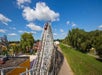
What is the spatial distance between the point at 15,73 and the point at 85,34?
168 feet

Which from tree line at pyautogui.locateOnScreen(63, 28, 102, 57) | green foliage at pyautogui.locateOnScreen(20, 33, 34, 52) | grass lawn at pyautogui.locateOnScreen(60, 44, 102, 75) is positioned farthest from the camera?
tree line at pyautogui.locateOnScreen(63, 28, 102, 57)

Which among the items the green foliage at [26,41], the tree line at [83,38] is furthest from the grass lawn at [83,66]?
the green foliage at [26,41]

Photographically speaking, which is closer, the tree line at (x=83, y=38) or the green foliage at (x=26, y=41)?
the green foliage at (x=26, y=41)

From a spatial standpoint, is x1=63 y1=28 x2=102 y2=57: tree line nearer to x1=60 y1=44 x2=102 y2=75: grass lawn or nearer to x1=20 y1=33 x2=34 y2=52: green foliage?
x1=60 y1=44 x2=102 y2=75: grass lawn


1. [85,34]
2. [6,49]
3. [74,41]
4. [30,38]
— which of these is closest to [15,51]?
[6,49]

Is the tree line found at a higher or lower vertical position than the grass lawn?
higher

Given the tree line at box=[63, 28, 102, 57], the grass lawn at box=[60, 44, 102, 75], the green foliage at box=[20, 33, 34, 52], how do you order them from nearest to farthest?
the grass lawn at box=[60, 44, 102, 75], the green foliage at box=[20, 33, 34, 52], the tree line at box=[63, 28, 102, 57]

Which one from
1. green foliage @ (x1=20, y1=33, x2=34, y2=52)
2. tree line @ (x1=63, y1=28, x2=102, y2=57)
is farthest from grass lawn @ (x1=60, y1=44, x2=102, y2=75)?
green foliage @ (x1=20, y1=33, x2=34, y2=52)

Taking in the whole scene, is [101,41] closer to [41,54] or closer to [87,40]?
[87,40]

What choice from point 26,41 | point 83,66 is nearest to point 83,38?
point 26,41

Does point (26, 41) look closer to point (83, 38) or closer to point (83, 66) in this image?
point (83, 38)

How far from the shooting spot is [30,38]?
53.2 m

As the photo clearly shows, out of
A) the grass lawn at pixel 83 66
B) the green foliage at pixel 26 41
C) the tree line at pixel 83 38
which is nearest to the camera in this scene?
the grass lawn at pixel 83 66

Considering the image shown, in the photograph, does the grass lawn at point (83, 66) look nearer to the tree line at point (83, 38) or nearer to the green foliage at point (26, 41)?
the tree line at point (83, 38)
